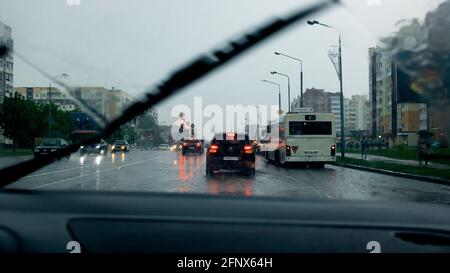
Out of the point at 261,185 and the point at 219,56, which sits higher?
the point at 219,56

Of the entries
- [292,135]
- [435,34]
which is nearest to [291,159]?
[292,135]

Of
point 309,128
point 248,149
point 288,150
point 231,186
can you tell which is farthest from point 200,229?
point 309,128

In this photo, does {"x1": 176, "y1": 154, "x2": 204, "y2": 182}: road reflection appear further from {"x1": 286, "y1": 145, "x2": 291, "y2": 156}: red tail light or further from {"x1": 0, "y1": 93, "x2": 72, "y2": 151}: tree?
{"x1": 0, "y1": 93, "x2": 72, "y2": 151}: tree

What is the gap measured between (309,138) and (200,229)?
2313 cm

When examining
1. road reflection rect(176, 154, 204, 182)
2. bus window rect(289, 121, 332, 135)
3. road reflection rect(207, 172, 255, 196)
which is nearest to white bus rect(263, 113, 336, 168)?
bus window rect(289, 121, 332, 135)

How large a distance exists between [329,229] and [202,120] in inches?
25.3

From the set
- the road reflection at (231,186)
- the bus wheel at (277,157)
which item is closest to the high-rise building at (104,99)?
the road reflection at (231,186)

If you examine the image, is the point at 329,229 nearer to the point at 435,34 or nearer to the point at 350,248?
the point at 350,248

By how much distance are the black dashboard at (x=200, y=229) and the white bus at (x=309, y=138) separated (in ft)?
71.0

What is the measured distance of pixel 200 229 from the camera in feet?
6.27

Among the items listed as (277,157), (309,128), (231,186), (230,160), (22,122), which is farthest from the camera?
(277,157)

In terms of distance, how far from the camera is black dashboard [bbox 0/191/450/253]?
1883 millimetres

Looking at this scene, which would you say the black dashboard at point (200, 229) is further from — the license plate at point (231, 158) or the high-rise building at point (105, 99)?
the license plate at point (231, 158)

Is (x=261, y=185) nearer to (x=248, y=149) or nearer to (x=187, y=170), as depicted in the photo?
(x=248, y=149)
